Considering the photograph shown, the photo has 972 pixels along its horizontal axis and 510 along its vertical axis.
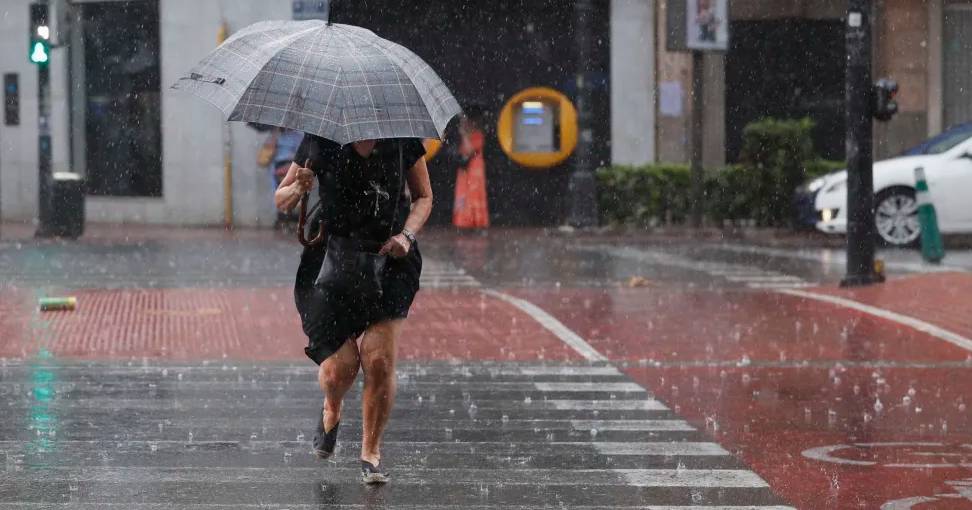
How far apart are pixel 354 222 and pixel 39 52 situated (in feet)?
55.6

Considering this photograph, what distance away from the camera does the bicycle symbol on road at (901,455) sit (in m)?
7.44

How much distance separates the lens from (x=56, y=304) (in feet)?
44.3

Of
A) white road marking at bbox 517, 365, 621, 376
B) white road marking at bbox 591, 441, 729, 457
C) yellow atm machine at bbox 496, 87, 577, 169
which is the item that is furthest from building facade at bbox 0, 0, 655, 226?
white road marking at bbox 591, 441, 729, 457

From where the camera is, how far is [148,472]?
7.05m

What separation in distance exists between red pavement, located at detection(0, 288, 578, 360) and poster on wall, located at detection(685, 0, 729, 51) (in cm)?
1095

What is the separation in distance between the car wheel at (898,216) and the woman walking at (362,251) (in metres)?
15.8

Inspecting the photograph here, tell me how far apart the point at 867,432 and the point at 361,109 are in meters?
3.46

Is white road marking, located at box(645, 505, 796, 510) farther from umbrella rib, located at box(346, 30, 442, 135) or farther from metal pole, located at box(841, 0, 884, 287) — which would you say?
metal pole, located at box(841, 0, 884, 287)

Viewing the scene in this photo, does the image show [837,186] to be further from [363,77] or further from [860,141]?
[363,77]

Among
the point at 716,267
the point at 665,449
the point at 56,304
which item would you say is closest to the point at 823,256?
the point at 716,267

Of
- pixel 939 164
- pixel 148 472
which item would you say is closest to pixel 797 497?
pixel 148 472

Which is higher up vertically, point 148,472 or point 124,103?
point 124,103

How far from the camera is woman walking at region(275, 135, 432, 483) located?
6.62 meters

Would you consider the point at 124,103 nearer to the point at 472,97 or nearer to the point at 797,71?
the point at 472,97
